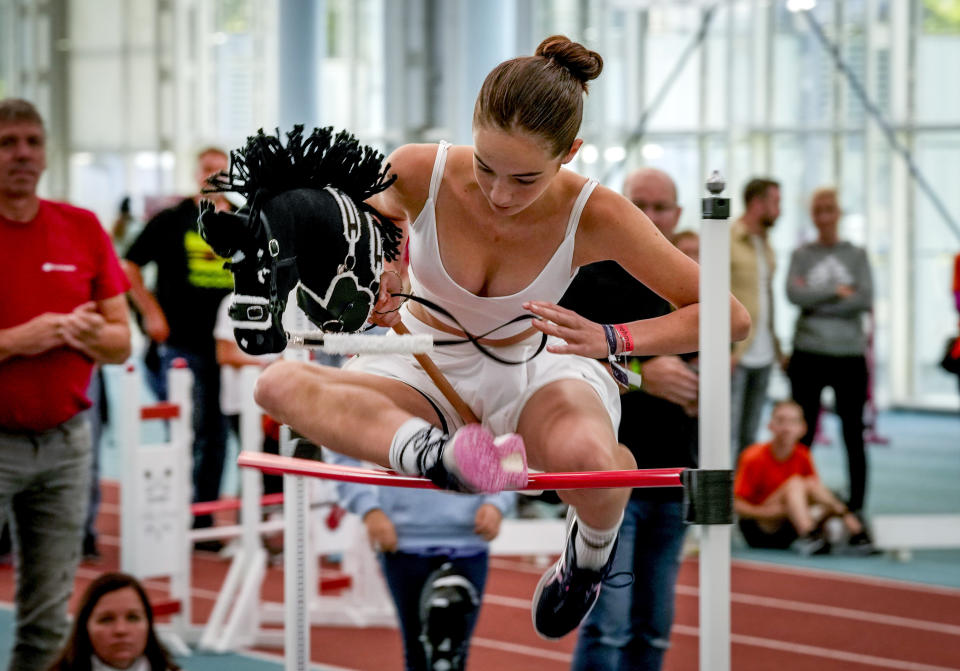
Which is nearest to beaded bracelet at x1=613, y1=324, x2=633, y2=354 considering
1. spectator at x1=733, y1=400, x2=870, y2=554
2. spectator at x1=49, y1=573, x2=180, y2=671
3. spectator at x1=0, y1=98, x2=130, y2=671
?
spectator at x1=0, y1=98, x2=130, y2=671

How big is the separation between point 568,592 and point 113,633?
1.73m

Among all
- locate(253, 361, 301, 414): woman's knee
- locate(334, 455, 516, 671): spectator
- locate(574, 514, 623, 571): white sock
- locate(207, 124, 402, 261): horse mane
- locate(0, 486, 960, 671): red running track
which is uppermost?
locate(207, 124, 402, 261): horse mane

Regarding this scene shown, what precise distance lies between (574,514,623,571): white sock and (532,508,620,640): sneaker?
16 mm

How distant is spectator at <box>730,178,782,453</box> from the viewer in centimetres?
548

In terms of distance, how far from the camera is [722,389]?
2.19 m

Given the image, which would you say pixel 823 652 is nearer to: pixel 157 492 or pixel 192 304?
pixel 157 492

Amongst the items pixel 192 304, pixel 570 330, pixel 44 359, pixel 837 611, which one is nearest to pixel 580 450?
pixel 570 330

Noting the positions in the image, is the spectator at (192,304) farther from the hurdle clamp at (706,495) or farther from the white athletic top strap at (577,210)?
the hurdle clamp at (706,495)

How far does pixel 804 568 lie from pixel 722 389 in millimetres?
4665

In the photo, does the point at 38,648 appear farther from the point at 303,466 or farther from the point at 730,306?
the point at 730,306

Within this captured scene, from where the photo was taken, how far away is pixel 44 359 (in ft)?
11.7

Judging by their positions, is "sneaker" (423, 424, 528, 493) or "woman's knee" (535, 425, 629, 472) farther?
"woman's knee" (535, 425, 629, 472)

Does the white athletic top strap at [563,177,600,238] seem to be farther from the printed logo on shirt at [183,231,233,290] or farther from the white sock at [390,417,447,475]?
the printed logo on shirt at [183,231,233,290]

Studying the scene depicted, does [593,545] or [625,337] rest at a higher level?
[625,337]
